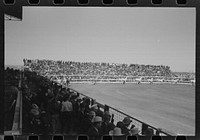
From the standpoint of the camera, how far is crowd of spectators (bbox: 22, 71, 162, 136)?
3.66 metres

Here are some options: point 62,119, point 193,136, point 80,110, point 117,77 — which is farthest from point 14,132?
point 193,136


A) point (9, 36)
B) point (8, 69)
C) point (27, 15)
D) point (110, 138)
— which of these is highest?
point (27, 15)

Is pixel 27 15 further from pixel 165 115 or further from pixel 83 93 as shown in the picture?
pixel 165 115

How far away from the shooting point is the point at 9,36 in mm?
3629

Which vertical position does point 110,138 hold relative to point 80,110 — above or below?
below

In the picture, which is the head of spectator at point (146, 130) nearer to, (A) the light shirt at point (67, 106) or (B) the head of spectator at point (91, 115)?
(B) the head of spectator at point (91, 115)

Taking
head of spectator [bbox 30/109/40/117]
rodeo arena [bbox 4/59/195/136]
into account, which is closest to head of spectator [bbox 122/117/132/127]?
rodeo arena [bbox 4/59/195/136]

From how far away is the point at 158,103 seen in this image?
3650 millimetres

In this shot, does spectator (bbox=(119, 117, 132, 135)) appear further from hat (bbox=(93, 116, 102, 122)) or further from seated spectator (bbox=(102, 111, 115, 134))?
hat (bbox=(93, 116, 102, 122))

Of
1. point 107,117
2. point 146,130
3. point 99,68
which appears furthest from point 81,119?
point 146,130

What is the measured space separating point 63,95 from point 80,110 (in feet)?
0.88

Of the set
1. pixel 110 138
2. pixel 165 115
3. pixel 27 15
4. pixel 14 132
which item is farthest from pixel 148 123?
pixel 27 15

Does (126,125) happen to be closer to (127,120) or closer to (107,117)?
(127,120)

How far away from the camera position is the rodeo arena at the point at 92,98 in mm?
3643
